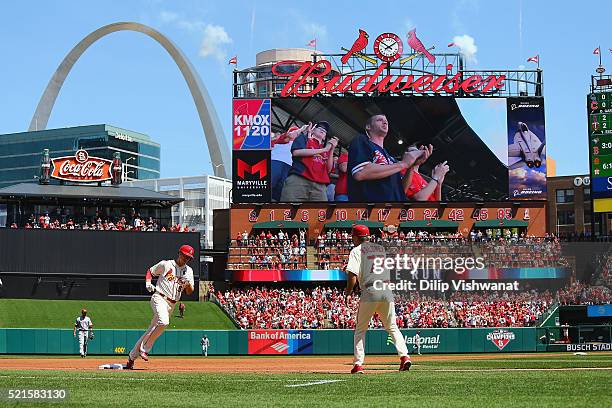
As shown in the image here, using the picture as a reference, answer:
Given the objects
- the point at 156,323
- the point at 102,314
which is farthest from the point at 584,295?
the point at 156,323

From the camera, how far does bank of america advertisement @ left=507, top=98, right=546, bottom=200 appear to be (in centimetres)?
5359

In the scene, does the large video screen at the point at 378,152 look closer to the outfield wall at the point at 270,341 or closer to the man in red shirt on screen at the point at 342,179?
the man in red shirt on screen at the point at 342,179

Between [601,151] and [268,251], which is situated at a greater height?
[601,151]

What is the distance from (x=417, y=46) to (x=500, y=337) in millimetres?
20218

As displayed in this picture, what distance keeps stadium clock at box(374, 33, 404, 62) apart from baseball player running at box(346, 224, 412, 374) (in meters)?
42.9

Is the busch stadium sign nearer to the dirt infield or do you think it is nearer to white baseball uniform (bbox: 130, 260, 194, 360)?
the dirt infield

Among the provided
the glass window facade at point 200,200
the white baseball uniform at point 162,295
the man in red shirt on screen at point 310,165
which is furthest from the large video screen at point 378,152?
the glass window facade at point 200,200

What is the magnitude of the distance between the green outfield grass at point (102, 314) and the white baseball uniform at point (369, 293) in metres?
→ 32.9

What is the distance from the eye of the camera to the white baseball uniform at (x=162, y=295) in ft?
51.6

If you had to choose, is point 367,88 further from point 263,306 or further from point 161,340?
point 161,340

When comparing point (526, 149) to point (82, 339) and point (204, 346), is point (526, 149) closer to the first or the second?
point (204, 346)

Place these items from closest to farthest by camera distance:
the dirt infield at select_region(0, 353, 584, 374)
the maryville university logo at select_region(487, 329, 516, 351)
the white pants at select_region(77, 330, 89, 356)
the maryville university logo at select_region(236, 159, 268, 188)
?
→ the dirt infield at select_region(0, 353, 584, 374), the white pants at select_region(77, 330, 89, 356), the maryville university logo at select_region(487, 329, 516, 351), the maryville university logo at select_region(236, 159, 268, 188)

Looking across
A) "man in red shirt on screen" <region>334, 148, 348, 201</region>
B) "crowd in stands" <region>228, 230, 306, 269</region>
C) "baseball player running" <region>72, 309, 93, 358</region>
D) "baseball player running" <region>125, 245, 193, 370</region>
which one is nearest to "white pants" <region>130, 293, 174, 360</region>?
"baseball player running" <region>125, 245, 193, 370</region>

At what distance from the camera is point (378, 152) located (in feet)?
174
